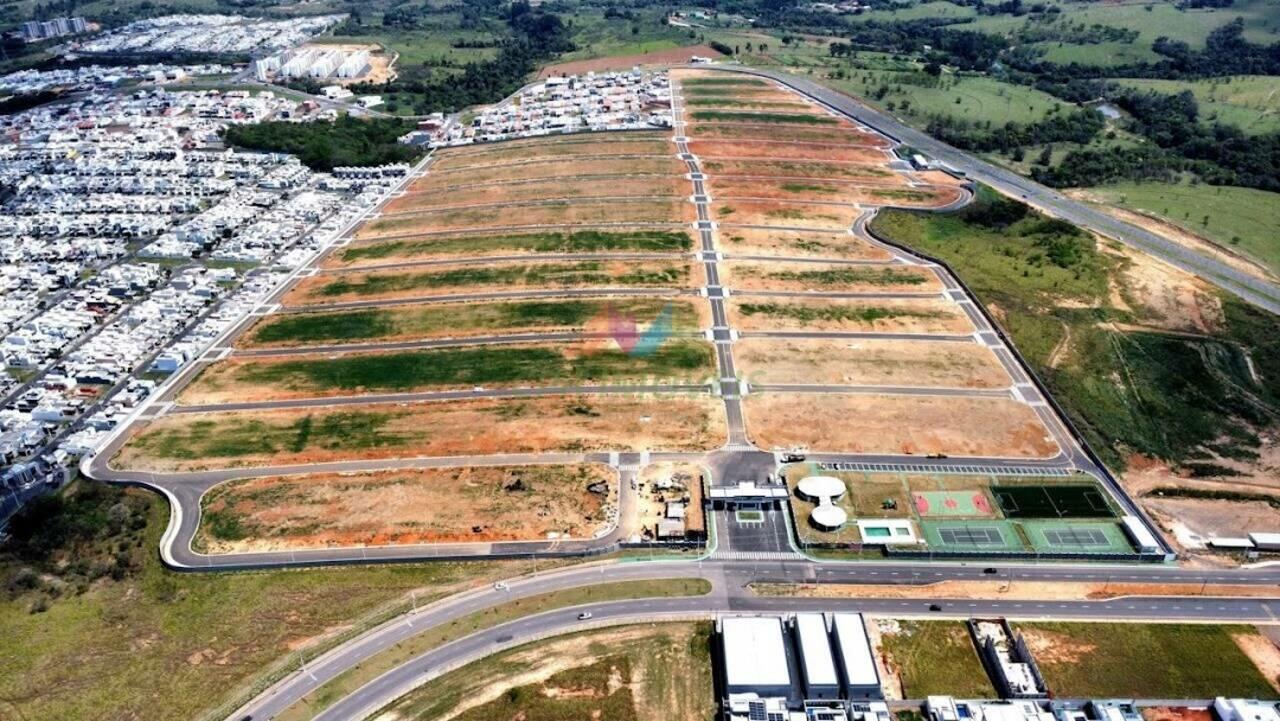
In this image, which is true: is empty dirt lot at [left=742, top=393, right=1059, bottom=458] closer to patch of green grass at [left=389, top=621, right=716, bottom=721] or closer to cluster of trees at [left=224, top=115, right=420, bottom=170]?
patch of green grass at [left=389, top=621, right=716, bottom=721]

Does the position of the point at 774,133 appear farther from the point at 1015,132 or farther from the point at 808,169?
the point at 1015,132

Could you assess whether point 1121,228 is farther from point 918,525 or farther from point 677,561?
point 677,561

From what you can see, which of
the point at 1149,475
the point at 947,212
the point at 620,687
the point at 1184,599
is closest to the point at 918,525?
the point at 1184,599

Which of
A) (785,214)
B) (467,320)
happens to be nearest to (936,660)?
(467,320)

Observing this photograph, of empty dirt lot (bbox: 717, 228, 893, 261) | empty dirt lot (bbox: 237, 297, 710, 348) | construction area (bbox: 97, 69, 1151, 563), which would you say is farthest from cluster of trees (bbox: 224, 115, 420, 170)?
empty dirt lot (bbox: 717, 228, 893, 261)

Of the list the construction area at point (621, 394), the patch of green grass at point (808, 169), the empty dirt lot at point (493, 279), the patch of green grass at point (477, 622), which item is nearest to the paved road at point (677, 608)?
the patch of green grass at point (477, 622)
